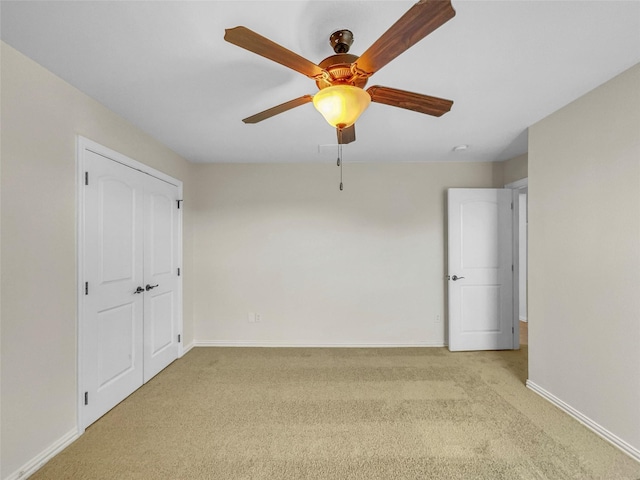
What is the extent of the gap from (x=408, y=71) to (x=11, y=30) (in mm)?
2119

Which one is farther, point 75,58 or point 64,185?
point 64,185

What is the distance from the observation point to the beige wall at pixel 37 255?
1.64 m

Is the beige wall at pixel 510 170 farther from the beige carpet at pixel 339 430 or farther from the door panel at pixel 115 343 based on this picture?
the door panel at pixel 115 343

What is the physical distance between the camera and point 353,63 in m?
1.35

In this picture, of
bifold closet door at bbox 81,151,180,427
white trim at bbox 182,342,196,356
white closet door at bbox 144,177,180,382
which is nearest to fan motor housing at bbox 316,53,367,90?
bifold closet door at bbox 81,151,180,427

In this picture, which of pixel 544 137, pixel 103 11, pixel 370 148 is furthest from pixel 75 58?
pixel 544 137

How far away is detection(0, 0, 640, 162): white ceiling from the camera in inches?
54.9

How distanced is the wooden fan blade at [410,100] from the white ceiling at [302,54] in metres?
0.30

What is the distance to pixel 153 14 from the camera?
4.63 ft

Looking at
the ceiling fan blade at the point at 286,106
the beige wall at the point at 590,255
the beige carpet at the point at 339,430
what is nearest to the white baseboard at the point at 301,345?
the beige carpet at the point at 339,430

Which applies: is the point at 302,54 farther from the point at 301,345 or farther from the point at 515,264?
the point at 515,264

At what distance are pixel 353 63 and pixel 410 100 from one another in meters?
0.39

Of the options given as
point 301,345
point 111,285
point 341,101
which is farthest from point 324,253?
point 341,101

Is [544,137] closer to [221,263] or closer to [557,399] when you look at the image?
[557,399]
